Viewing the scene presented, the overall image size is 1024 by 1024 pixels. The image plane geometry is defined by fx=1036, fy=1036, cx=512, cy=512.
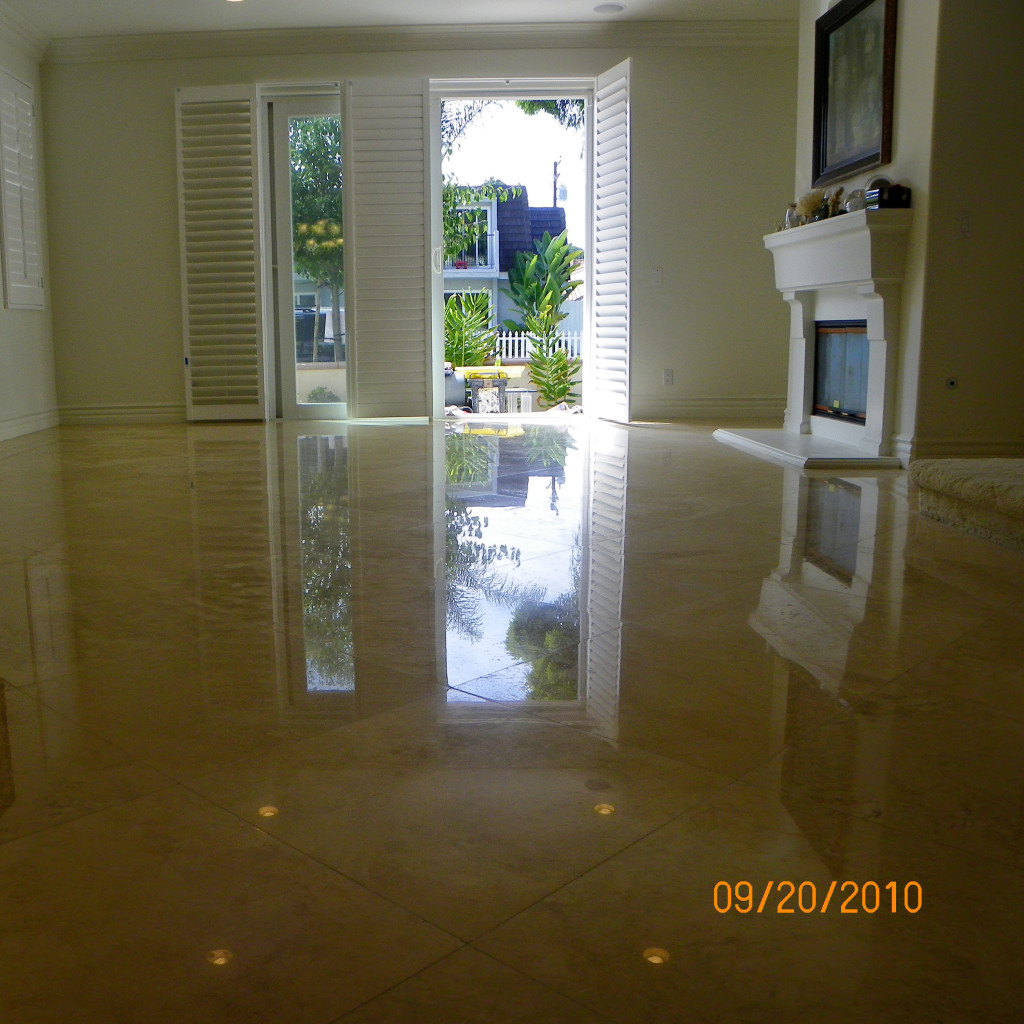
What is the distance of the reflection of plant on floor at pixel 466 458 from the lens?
446 cm

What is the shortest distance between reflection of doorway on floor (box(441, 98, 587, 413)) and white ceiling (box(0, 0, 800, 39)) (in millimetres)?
2150

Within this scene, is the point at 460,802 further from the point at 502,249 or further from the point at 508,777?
the point at 502,249

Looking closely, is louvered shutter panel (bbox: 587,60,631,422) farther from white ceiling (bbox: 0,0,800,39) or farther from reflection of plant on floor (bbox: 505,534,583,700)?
reflection of plant on floor (bbox: 505,534,583,700)

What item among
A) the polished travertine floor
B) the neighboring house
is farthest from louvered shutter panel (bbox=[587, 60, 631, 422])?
the neighboring house

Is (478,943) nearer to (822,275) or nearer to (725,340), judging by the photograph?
(822,275)

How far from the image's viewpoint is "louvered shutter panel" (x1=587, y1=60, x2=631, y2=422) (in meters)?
6.67

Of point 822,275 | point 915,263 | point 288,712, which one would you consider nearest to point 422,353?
point 822,275

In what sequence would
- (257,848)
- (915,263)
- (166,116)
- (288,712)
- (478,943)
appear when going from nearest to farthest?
(478,943)
(257,848)
(288,712)
(915,263)
(166,116)

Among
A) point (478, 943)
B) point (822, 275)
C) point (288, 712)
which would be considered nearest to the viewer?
point (478, 943)

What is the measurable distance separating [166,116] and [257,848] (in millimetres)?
6747

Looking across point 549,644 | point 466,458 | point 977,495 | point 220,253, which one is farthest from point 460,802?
point 220,253

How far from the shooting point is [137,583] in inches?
101

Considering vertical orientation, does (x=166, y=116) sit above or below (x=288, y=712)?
above

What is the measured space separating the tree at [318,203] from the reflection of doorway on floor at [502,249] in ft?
7.12
